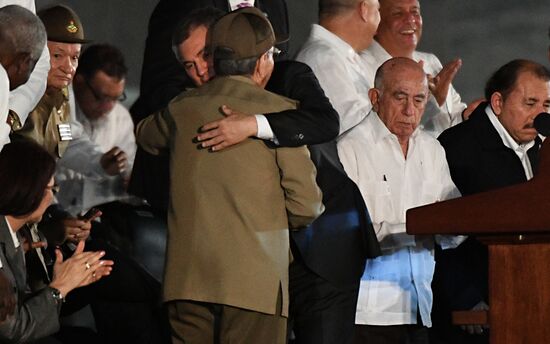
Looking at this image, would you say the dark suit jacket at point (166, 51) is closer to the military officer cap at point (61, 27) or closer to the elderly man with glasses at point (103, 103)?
the military officer cap at point (61, 27)

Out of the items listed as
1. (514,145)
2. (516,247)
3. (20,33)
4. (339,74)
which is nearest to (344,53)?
(339,74)

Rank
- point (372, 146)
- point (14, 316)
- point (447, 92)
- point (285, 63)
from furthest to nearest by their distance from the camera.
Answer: point (447, 92), point (372, 146), point (285, 63), point (14, 316)

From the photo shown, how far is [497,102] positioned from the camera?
5.04 metres

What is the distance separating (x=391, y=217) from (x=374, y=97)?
42cm

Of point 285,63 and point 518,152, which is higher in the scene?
point 285,63

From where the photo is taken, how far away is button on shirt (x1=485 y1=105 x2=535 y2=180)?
16.3ft

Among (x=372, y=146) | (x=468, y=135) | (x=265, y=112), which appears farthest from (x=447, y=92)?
(x=265, y=112)

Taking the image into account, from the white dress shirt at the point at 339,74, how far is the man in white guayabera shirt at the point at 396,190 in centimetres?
12

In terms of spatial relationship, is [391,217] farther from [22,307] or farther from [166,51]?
[22,307]

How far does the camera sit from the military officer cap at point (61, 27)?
4.71m

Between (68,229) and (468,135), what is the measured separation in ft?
4.72

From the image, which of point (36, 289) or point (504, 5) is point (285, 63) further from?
point (504, 5)

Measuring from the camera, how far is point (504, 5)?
681cm

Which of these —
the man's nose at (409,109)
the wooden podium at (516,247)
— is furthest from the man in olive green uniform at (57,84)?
the wooden podium at (516,247)
